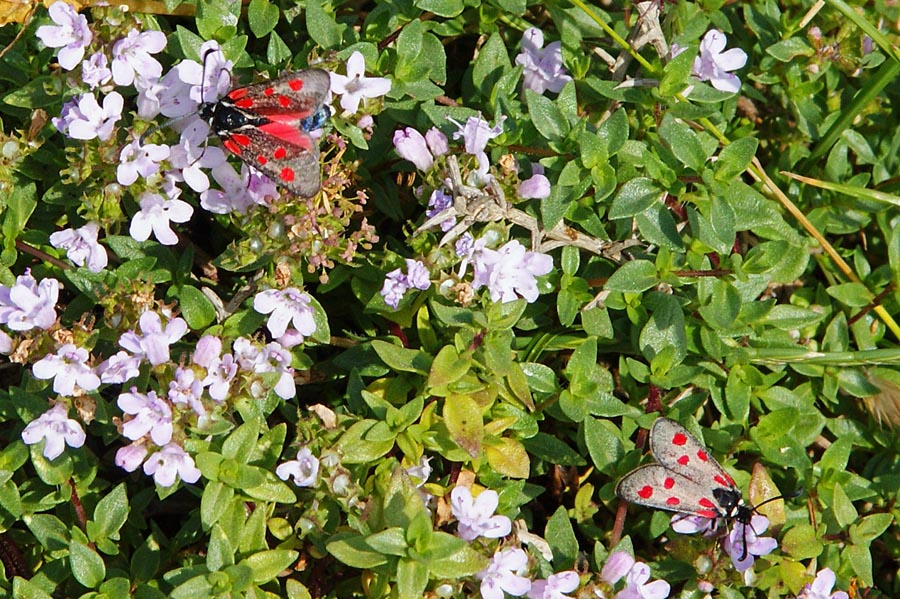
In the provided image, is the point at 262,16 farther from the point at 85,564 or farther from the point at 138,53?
the point at 85,564

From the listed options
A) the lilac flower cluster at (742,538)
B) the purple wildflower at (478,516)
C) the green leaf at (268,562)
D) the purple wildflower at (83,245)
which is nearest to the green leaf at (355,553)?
the green leaf at (268,562)

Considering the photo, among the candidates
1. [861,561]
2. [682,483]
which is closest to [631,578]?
[682,483]

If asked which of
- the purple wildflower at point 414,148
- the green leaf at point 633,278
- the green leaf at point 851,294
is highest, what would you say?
the purple wildflower at point 414,148

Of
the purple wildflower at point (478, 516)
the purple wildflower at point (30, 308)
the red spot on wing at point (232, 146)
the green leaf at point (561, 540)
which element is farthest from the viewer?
the green leaf at point (561, 540)

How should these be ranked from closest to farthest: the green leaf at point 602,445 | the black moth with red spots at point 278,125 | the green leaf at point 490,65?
the black moth with red spots at point 278,125, the green leaf at point 602,445, the green leaf at point 490,65

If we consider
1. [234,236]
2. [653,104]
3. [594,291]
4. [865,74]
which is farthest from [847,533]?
[234,236]

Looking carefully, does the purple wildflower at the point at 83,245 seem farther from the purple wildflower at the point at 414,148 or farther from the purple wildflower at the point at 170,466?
the purple wildflower at the point at 414,148
